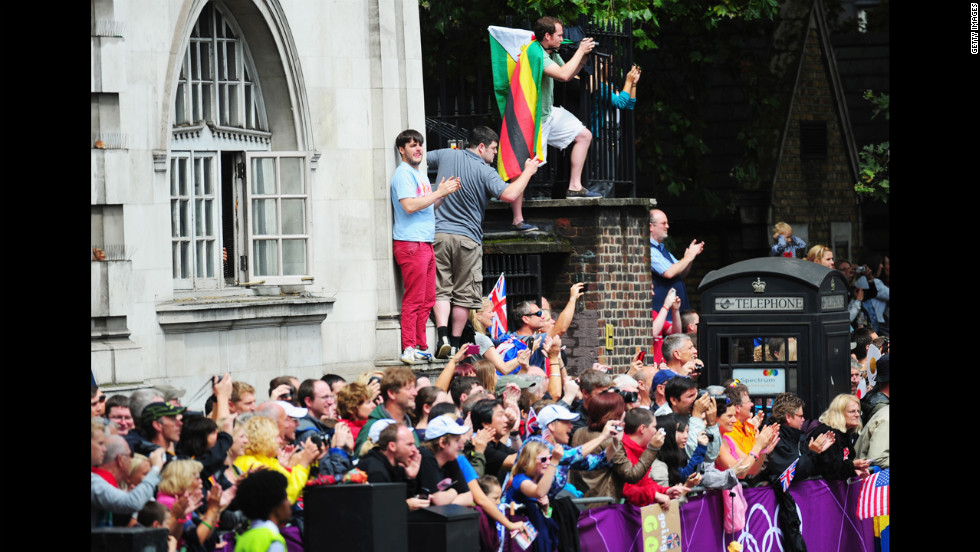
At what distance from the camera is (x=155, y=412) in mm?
9719

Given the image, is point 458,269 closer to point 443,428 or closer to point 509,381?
point 509,381

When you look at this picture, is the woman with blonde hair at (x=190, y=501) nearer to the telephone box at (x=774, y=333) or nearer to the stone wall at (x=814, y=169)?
the telephone box at (x=774, y=333)

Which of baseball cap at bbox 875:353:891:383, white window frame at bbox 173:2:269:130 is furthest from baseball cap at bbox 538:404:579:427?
white window frame at bbox 173:2:269:130

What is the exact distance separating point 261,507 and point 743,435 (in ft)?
17.1

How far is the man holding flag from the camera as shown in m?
17.6

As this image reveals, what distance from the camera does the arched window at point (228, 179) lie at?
14141 millimetres

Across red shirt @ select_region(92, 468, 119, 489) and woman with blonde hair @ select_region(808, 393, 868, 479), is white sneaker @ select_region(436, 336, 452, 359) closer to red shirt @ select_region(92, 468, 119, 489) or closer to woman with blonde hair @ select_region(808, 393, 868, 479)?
woman with blonde hair @ select_region(808, 393, 868, 479)

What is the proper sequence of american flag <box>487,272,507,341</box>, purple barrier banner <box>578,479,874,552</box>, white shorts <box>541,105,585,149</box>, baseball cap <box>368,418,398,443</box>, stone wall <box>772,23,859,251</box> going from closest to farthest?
baseball cap <box>368,418,398,443</box>, purple barrier banner <box>578,479,874,552</box>, american flag <box>487,272,507,341</box>, white shorts <box>541,105,585,149</box>, stone wall <box>772,23,859,251</box>

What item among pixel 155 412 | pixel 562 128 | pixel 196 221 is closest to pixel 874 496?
pixel 196 221

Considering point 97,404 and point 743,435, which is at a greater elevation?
point 97,404

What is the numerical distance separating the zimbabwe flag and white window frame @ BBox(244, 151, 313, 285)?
3.27 m

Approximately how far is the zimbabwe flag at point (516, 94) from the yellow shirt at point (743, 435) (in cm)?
551
